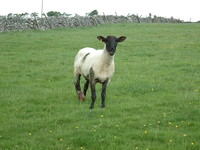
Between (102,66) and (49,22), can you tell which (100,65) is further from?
(49,22)

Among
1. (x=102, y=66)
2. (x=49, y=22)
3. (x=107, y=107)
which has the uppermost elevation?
(x=102, y=66)

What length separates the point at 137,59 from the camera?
20.5 metres

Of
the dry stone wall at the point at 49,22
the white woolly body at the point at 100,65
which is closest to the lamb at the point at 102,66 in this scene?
the white woolly body at the point at 100,65

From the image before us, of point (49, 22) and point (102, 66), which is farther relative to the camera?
point (49, 22)

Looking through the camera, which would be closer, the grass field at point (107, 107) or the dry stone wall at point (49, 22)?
the grass field at point (107, 107)

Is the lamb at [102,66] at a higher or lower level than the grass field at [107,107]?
higher

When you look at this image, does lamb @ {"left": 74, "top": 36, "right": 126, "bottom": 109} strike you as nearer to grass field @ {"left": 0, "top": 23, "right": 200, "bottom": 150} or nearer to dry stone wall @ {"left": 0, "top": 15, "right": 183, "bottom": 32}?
grass field @ {"left": 0, "top": 23, "right": 200, "bottom": 150}

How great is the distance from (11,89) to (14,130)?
15.5 feet

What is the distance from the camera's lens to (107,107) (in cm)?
1076

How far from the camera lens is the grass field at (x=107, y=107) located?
791cm

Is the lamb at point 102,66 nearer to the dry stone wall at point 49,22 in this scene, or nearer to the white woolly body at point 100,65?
the white woolly body at point 100,65

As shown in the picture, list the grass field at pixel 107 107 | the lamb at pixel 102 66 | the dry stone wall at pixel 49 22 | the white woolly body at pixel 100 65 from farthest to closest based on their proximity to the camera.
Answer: the dry stone wall at pixel 49 22
the white woolly body at pixel 100 65
the lamb at pixel 102 66
the grass field at pixel 107 107

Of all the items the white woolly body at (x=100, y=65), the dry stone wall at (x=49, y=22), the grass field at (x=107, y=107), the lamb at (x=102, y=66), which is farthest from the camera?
the dry stone wall at (x=49, y=22)

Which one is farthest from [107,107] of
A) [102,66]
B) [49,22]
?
[49,22]
